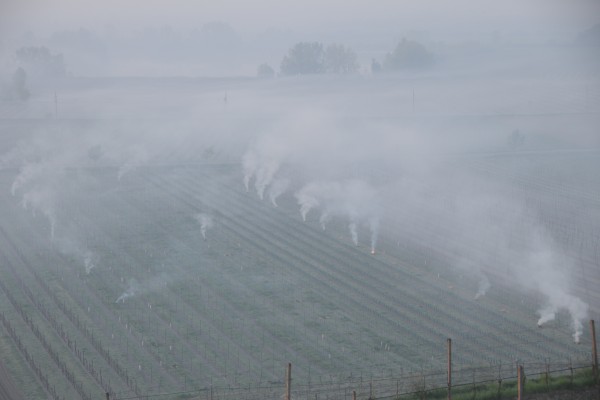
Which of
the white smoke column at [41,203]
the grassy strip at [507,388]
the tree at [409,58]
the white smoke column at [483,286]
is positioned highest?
the tree at [409,58]

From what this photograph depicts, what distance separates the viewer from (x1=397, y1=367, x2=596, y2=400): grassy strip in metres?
20.1

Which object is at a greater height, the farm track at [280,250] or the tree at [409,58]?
the tree at [409,58]

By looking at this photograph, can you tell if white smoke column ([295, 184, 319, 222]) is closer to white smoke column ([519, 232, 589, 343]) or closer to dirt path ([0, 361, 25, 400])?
white smoke column ([519, 232, 589, 343])

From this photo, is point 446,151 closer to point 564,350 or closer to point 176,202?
point 176,202

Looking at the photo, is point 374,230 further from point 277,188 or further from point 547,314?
point 547,314

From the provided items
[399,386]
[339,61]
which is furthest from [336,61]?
[399,386]

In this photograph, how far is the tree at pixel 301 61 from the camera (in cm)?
10731

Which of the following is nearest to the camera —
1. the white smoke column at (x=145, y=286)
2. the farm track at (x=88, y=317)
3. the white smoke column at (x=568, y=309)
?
the farm track at (x=88, y=317)

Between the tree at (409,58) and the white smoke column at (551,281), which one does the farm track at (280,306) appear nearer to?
the white smoke column at (551,281)

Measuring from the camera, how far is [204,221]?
38469mm

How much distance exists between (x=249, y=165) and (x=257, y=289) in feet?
75.5

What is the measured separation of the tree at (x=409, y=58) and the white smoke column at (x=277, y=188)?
6081 cm

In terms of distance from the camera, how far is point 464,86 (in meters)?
92.6

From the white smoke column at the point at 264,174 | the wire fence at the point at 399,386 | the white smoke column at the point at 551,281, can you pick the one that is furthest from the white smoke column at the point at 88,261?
the white smoke column at the point at 551,281
